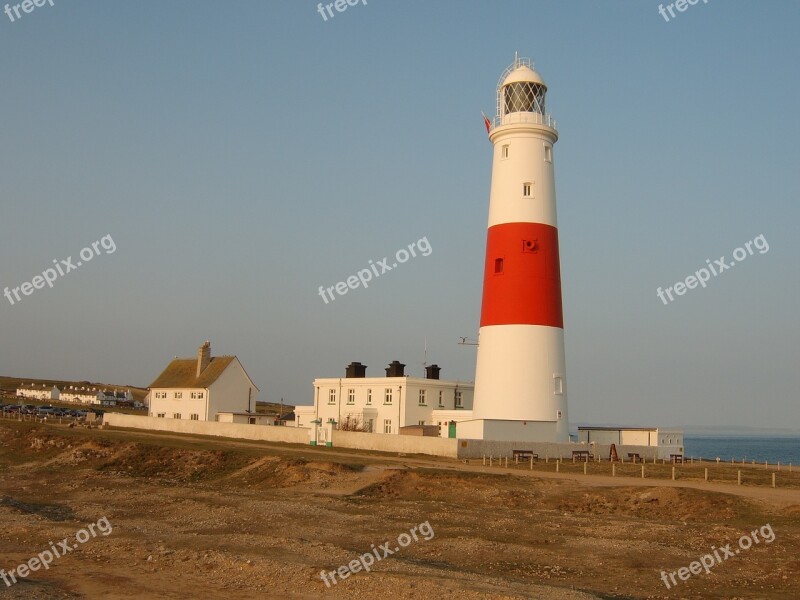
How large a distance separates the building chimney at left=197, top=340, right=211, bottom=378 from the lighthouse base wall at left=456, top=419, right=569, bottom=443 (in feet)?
121

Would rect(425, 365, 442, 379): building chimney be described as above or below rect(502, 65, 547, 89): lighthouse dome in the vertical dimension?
below

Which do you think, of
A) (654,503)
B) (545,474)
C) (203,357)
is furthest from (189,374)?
(654,503)

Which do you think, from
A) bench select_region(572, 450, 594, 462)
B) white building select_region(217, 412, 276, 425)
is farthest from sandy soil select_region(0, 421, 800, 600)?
white building select_region(217, 412, 276, 425)

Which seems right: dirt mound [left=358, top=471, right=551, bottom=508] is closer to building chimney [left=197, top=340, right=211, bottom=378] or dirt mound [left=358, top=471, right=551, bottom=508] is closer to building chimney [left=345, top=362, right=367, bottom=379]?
building chimney [left=345, top=362, right=367, bottom=379]

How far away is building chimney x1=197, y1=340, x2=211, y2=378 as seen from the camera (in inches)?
2916

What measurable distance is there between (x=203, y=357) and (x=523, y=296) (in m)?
40.7

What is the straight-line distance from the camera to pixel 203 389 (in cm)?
7088

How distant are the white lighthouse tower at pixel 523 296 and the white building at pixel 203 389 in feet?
108

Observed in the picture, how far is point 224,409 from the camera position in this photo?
235ft

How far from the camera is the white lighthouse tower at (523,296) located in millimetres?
42312

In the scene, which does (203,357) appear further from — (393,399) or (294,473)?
(294,473)

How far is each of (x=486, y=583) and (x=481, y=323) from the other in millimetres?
28278

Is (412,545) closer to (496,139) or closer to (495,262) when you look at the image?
(495,262)

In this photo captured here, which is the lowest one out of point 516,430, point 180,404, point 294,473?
point 294,473
